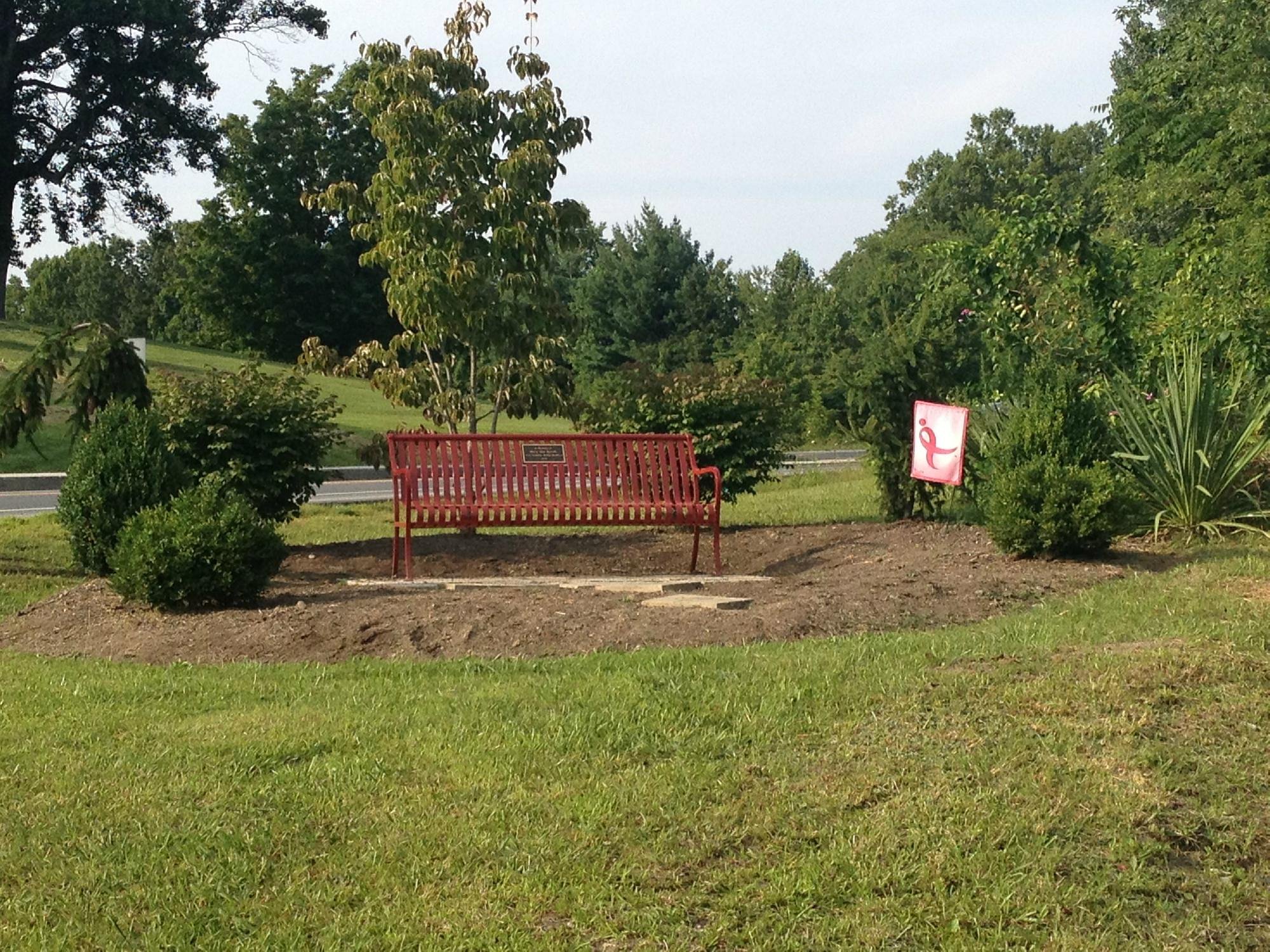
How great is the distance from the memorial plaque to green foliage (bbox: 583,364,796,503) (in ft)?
7.11

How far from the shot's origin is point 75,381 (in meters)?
10.2

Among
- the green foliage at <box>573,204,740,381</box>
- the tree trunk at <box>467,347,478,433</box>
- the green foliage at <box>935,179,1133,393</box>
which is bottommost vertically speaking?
the tree trunk at <box>467,347,478,433</box>

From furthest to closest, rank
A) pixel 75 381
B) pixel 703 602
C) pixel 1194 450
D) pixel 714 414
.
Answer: pixel 714 414 → pixel 75 381 → pixel 1194 450 → pixel 703 602

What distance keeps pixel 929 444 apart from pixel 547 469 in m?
3.07

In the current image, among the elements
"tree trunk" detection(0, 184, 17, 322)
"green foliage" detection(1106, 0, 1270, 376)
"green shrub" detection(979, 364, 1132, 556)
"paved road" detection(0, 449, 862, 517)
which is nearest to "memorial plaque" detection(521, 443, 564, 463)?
"green shrub" detection(979, 364, 1132, 556)

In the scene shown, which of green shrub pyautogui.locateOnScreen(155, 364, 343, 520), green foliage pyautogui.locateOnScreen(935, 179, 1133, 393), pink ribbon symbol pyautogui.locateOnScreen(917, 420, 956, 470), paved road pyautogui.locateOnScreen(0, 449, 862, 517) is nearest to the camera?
green shrub pyautogui.locateOnScreen(155, 364, 343, 520)

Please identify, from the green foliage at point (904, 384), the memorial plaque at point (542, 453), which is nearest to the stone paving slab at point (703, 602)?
the memorial plaque at point (542, 453)

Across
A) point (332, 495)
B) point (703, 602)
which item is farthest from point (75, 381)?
point (332, 495)

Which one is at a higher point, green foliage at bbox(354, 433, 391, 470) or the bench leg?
green foliage at bbox(354, 433, 391, 470)

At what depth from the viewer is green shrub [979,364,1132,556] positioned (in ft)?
26.8

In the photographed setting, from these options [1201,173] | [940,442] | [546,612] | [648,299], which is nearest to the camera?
[546,612]

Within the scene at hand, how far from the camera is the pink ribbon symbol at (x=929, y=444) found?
10.4 m

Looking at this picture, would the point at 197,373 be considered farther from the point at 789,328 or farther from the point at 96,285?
the point at 96,285

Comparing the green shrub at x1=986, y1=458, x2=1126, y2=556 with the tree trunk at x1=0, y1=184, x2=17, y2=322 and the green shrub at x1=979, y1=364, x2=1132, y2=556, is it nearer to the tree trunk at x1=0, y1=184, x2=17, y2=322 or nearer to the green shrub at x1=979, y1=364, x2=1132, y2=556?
the green shrub at x1=979, y1=364, x2=1132, y2=556
